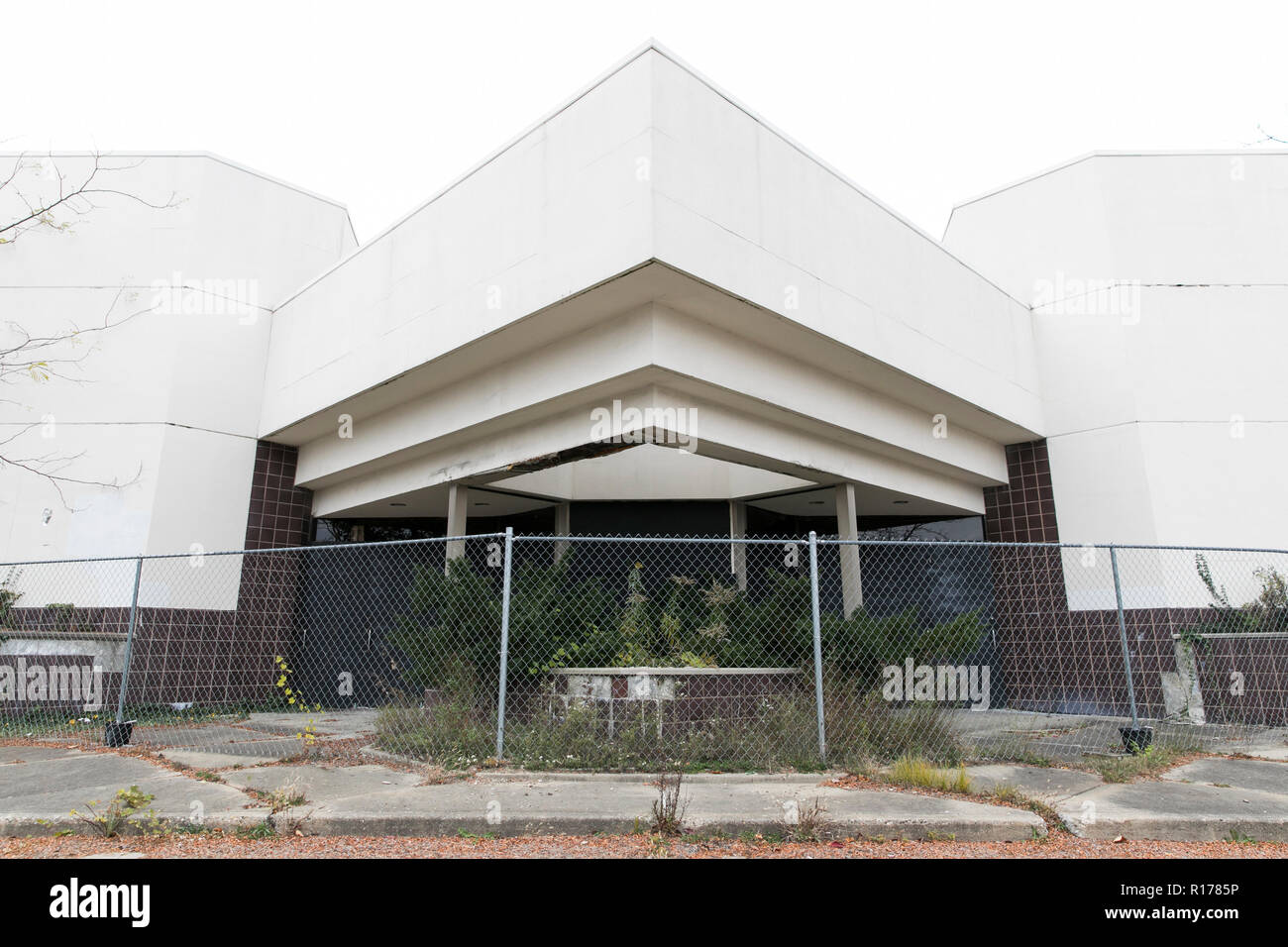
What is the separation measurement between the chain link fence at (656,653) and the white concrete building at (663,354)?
0.66 metres

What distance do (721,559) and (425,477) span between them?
15.2ft

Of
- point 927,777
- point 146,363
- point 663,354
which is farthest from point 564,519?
point 927,777

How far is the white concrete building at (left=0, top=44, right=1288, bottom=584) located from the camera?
7.73 meters

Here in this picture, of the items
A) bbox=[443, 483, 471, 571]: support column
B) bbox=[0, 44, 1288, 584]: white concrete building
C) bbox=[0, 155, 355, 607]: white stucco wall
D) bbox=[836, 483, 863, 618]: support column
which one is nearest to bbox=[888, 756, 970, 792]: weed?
bbox=[0, 44, 1288, 584]: white concrete building

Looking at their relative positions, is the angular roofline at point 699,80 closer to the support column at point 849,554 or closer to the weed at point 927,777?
the support column at point 849,554

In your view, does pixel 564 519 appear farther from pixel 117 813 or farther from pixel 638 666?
pixel 117 813

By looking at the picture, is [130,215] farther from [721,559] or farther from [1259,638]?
[1259,638]

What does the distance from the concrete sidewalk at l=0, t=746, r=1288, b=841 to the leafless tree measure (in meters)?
6.10

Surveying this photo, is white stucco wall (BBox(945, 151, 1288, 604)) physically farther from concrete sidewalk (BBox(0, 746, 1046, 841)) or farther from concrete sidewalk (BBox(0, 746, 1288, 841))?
concrete sidewalk (BBox(0, 746, 1046, 841))

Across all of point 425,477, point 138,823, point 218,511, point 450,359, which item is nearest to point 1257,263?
point 450,359

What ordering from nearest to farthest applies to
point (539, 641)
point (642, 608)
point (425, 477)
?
point (539, 641)
point (642, 608)
point (425, 477)

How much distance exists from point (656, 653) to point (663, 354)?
306 cm
